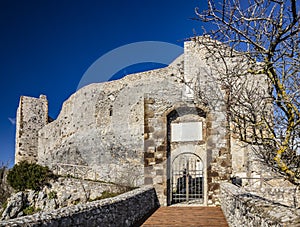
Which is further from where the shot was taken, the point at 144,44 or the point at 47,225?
the point at 144,44

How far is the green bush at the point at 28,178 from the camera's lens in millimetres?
15906

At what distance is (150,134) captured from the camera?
10078 millimetres

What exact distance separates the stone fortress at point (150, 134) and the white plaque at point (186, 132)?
0.10 ft

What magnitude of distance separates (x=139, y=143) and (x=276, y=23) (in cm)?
1817

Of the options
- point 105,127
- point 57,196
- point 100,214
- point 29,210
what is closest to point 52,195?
point 57,196

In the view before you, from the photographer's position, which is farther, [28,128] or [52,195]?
[28,128]

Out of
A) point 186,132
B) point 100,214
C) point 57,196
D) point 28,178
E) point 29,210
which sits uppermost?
point 186,132

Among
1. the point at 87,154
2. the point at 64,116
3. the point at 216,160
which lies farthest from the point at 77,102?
the point at 216,160

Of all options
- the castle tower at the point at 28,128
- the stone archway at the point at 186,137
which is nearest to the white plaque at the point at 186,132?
the stone archway at the point at 186,137

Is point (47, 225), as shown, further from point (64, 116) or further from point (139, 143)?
point (64, 116)

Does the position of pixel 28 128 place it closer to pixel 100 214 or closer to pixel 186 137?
pixel 186 137

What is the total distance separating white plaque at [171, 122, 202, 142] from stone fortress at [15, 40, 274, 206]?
0.10 ft

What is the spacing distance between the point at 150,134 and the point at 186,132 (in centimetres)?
108

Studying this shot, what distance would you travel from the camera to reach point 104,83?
2603 cm
